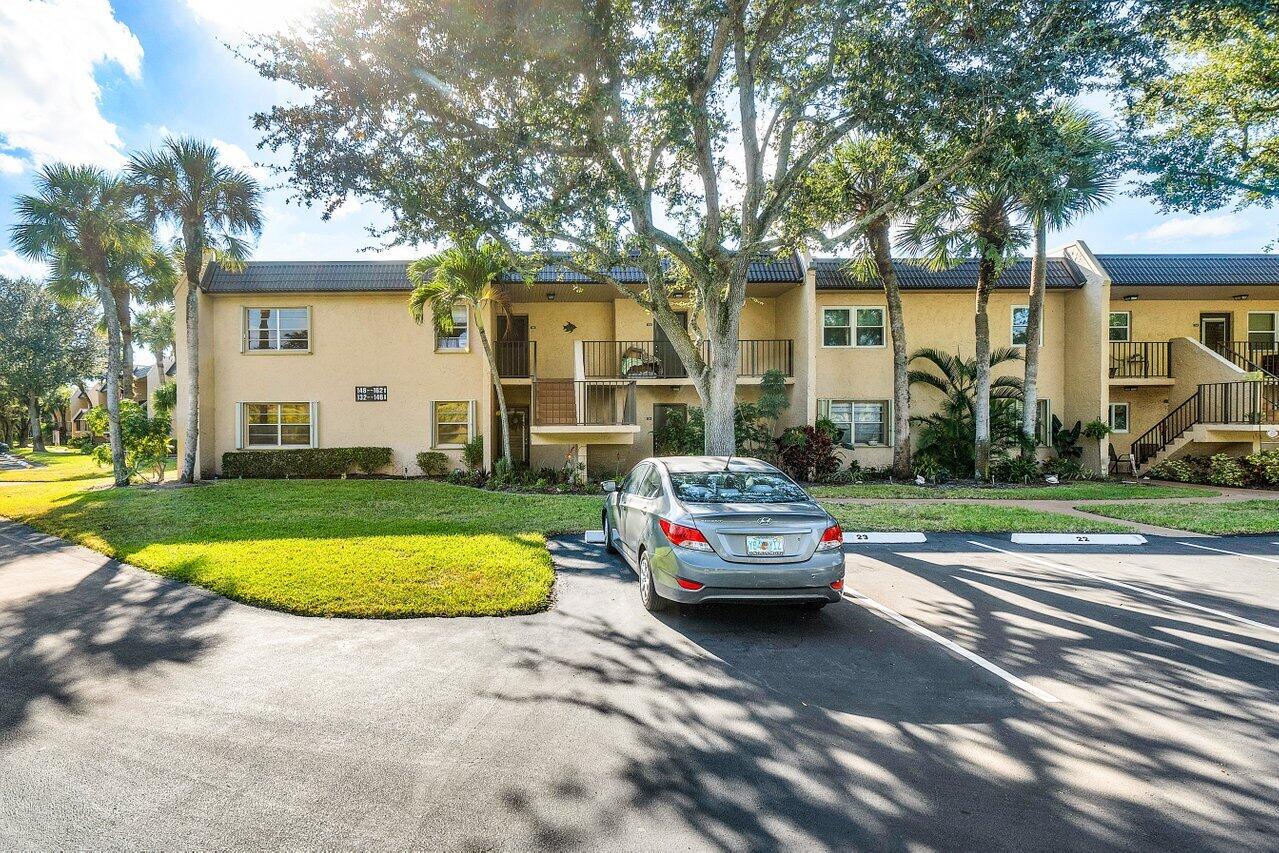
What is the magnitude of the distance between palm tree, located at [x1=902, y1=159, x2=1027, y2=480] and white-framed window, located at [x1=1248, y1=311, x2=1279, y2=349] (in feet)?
35.6

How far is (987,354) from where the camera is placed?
642 inches

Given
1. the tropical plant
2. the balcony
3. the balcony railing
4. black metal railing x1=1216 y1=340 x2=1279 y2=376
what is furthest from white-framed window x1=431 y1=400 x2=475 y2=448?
black metal railing x1=1216 y1=340 x2=1279 y2=376

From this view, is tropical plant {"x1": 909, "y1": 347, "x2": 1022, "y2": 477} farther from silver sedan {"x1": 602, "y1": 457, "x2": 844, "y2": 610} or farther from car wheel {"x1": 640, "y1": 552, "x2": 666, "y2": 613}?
car wheel {"x1": 640, "y1": 552, "x2": 666, "y2": 613}

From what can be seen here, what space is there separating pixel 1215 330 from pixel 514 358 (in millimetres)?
23077

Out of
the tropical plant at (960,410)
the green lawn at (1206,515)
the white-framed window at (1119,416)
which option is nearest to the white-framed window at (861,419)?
the tropical plant at (960,410)

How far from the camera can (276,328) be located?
18500mm

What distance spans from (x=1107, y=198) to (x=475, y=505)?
17.0 m

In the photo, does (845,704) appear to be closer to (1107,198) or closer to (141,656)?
(141,656)

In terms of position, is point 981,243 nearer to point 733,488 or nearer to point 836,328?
point 836,328

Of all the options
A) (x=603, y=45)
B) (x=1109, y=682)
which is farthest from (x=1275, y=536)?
(x=603, y=45)

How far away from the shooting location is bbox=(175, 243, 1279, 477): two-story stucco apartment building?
17.9 metres

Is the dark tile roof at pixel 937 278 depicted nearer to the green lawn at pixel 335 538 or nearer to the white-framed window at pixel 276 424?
the green lawn at pixel 335 538

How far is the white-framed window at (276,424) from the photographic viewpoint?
60.3ft

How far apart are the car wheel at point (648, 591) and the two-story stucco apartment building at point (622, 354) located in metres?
11.5
